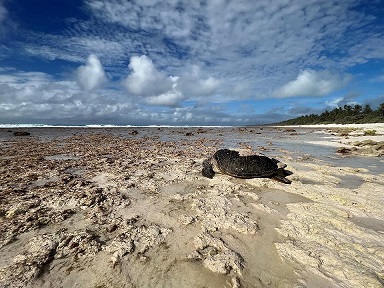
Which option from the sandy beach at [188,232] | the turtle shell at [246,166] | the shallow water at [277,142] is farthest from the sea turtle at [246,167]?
the shallow water at [277,142]

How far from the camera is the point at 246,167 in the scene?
22.6 ft

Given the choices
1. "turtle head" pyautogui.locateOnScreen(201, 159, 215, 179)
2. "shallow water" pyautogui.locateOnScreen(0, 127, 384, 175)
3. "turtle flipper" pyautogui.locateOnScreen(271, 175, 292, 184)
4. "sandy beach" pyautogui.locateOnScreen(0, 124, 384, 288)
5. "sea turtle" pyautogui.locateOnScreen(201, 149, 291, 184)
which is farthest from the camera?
"shallow water" pyautogui.locateOnScreen(0, 127, 384, 175)

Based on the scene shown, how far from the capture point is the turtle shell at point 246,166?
6.79 m

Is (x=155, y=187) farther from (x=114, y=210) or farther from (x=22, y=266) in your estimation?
(x=22, y=266)

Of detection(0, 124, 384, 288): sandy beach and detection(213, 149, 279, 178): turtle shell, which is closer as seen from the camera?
detection(0, 124, 384, 288): sandy beach

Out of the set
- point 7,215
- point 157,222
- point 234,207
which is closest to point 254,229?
point 234,207

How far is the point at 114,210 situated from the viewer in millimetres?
4418

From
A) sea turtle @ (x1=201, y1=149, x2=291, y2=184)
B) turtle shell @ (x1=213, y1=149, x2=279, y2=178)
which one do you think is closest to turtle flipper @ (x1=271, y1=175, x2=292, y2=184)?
sea turtle @ (x1=201, y1=149, x2=291, y2=184)

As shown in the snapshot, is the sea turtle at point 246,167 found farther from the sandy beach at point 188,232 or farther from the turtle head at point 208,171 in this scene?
the sandy beach at point 188,232

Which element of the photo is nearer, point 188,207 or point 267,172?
point 188,207

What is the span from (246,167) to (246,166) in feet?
0.12

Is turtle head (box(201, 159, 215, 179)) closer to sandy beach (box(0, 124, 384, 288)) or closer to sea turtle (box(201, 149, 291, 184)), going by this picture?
sea turtle (box(201, 149, 291, 184))

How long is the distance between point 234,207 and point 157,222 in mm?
1704

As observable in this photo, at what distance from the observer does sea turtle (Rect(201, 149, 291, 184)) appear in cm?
678
